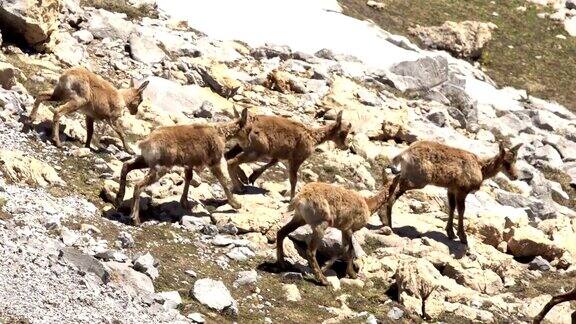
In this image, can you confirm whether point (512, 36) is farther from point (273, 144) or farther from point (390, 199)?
point (273, 144)

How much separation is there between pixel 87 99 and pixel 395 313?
24.4ft

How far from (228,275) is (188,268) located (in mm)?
753

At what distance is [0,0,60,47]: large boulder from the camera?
21759mm

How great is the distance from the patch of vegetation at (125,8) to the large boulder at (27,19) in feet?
17.2

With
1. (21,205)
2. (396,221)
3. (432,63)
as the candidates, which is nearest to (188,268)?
(21,205)

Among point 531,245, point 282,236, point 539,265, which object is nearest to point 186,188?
point 282,236

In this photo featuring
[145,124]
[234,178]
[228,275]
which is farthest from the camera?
[145,124]

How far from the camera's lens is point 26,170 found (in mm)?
15742

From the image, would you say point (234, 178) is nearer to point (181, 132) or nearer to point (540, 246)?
point (181, 132)

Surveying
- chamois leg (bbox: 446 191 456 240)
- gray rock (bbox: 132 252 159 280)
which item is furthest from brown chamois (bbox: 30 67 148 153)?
chamois leg (bbox: 446 191 456 240)

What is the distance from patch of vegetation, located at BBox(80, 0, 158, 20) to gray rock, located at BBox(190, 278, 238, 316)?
15.7 metres

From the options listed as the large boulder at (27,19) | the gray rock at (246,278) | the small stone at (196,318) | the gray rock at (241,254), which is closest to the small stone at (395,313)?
the gray rock at (246,278)

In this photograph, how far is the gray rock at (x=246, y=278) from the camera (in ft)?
49.7

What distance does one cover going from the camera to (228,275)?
1537cm
